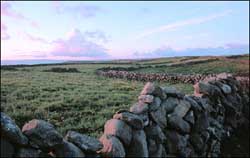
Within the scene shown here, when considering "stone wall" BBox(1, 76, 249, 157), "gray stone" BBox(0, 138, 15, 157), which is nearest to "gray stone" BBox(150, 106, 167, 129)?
"stone wall" BBox(1, 76, 249, 157)

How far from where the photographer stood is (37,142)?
4898mm

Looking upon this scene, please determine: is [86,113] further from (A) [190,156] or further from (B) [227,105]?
(A) [190,156]

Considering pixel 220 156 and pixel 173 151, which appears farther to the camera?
pixel 220 156

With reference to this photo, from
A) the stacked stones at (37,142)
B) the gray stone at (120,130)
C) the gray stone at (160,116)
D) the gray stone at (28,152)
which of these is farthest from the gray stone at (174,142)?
the gray stone at (28,152)

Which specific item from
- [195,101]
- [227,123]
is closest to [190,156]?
[195,101]

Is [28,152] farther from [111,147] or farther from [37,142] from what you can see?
[111,147]

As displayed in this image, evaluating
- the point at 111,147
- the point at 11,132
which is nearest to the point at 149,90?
the point at 111,147

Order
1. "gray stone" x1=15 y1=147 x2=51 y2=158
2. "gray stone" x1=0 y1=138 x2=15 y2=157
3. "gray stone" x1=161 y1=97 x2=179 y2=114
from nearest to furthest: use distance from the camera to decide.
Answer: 1. "gray stone" x1=0 y1=138 x2=15 y2=157
2. "gray stone" x1=15 y1=147 x2=51 y2=158
3. "gray stone" x1=161 y1=97 x2=179 y2=114

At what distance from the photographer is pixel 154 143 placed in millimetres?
6812

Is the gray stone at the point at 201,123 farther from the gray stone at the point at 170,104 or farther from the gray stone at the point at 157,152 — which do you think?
the gray stone at the point at 157,152

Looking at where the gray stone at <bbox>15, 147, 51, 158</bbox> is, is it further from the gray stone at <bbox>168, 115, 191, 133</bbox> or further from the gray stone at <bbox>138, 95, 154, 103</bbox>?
the gray stone at <bbox>168, 115, 191, 133</bbox>

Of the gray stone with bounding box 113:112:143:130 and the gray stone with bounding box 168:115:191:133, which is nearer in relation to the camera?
the gray stone with bounding box 113:112:143:130

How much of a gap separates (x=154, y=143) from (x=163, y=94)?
4.39 feet

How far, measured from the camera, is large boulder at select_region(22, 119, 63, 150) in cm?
488
